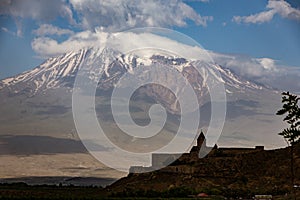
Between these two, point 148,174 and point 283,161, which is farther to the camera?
point 148,174

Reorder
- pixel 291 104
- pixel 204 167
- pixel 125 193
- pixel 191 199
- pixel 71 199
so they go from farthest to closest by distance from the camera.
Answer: pixel 204 167
pixel 125 193
pixel 71 199
pixel 191 199
pixel 291 104

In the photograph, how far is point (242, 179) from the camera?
528 feet

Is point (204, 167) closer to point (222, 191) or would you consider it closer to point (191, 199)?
point (222, 191)

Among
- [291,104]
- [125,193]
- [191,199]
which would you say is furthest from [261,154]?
[291,104]

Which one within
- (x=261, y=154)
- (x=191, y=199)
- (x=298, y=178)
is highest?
(x=261, y=154)

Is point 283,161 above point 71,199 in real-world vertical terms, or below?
above

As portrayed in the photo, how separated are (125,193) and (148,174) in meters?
46.4

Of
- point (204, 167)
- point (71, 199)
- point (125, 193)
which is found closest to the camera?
point (71, 199)

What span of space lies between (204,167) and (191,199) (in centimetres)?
6461

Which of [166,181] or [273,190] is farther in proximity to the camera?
[166,181]

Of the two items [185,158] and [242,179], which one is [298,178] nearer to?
[242,179]

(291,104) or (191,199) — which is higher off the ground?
(291,104)

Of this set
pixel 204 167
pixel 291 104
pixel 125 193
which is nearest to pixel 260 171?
pixel 204 167

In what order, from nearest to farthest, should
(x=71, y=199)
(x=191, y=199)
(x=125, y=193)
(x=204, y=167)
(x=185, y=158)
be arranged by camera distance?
(x=191, y=199) < (x=71, y=199) < (x=125, y=193) < (x=204, y=167) < (x=185, y=158)
